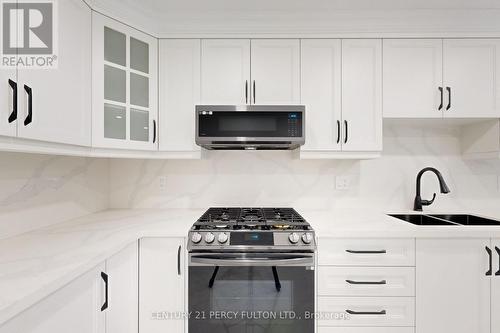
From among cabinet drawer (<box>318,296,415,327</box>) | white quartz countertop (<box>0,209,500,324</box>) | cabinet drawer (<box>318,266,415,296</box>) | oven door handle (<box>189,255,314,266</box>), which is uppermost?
white quartz countertop (<box>0,209,500,324</box>)

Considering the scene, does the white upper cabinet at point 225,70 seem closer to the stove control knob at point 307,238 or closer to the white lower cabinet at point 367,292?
the stove control knob at point 307,238

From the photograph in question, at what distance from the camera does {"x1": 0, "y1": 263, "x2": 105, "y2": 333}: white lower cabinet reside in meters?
0.87

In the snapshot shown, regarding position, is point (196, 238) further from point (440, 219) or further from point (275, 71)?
point (440, 219)

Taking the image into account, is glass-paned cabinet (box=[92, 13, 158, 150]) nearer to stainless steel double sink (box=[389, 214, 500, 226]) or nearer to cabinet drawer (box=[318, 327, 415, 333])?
cabinet drawer (box=[318, 327, 415, 333])

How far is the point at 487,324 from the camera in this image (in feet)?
5.44

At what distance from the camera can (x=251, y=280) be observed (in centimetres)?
163

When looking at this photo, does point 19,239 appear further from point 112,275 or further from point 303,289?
point 303,289

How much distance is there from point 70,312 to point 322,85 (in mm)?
1904

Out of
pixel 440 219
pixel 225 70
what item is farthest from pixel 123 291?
pixel 440 219

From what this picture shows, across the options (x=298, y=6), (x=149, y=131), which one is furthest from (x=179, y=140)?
(x=298, y=6)

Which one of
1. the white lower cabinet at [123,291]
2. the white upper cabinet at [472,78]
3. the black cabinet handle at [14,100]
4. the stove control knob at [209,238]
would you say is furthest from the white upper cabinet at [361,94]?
the black cabinet handle at [14,100]

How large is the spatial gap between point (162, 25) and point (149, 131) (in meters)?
0.77

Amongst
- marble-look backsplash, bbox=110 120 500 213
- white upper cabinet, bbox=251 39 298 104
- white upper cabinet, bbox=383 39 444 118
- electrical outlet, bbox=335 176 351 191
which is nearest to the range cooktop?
marble-look backsplash, bbox=110 120 500 213

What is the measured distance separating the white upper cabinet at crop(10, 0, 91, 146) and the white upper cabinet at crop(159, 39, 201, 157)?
500mm
